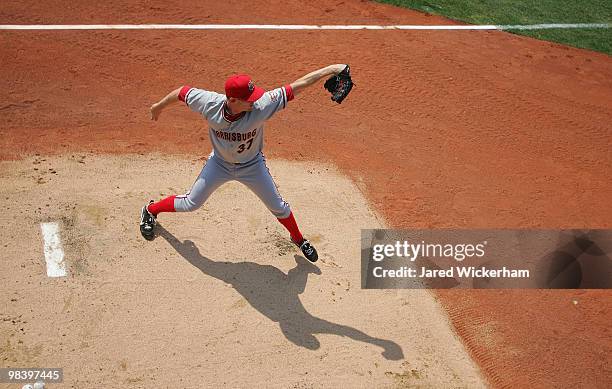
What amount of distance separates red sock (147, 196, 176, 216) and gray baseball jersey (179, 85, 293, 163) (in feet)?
2.93

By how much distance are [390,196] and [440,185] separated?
2.20 ft

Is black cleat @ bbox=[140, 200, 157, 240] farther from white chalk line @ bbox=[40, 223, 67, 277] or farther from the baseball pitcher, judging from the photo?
white chalk line @ bbox=[40, 223, 67, 277]

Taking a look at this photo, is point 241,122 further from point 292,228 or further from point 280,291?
point 280,291

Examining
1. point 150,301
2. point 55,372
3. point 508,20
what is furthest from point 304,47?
point 55,372

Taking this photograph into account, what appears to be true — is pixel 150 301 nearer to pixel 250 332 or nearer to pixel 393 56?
pixel 250 332

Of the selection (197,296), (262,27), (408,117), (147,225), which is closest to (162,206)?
(147,225)

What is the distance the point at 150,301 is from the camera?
17.5 ft

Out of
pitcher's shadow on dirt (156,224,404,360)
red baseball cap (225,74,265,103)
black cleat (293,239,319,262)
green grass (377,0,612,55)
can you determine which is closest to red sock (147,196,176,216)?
pitcher's shadow on dirt (156,224,404,360)

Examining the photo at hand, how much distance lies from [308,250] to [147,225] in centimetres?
158

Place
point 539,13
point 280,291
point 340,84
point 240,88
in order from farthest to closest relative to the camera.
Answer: point 539,13
point 280,291
point 340,84
point 240,88

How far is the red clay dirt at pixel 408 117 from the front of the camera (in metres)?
5.78

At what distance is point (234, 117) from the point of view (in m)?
4.89

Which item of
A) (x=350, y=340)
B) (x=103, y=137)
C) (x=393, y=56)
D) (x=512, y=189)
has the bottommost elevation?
(x=350, y=340)

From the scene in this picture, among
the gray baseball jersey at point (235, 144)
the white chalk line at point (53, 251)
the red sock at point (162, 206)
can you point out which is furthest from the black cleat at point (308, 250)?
the white chalk line at point (53, 251)
